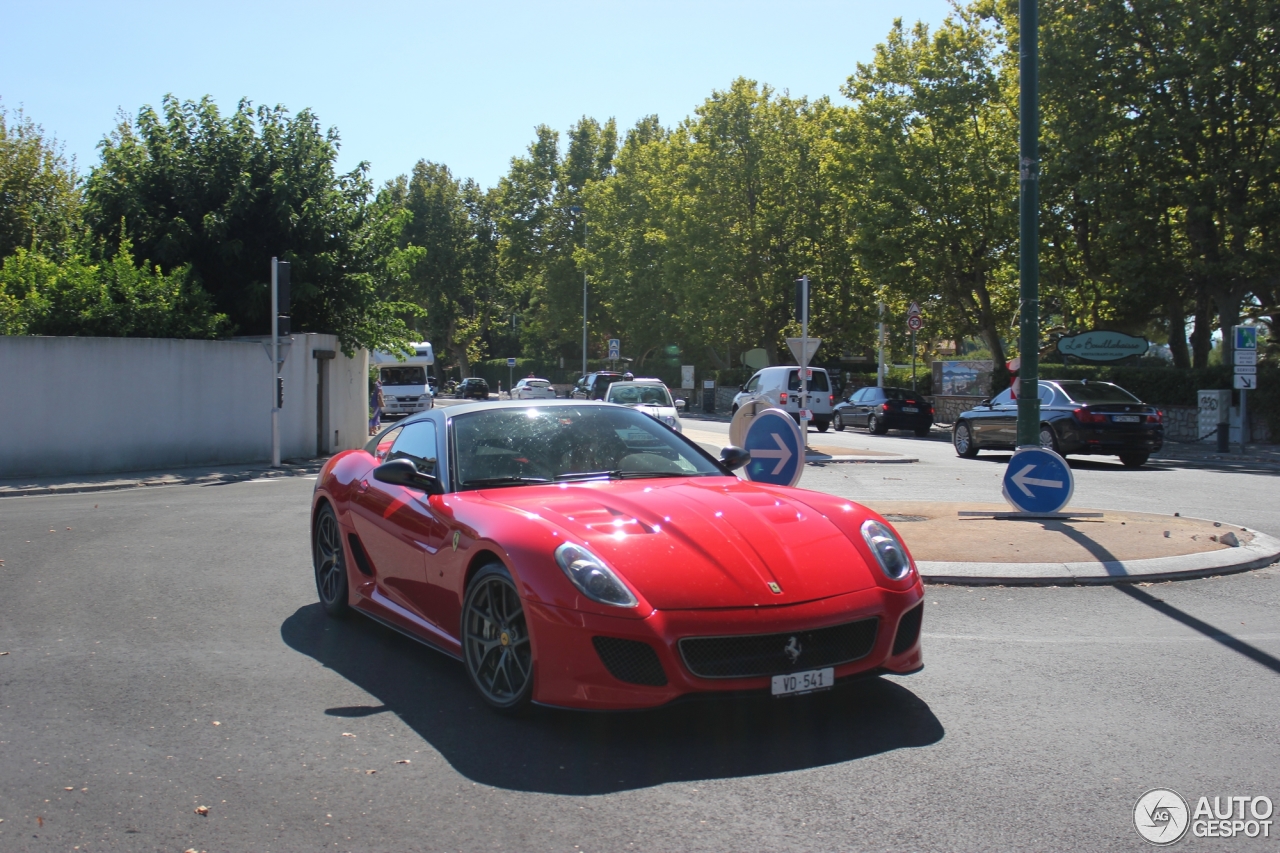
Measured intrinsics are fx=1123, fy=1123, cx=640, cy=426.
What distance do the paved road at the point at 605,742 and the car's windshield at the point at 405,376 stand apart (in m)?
32.7

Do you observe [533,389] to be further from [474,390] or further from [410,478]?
[410,478]

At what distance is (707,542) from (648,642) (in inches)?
22.9

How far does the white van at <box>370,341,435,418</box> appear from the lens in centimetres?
3853

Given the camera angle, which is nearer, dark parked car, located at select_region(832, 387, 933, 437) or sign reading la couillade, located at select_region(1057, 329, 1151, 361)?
sign reading la couillade, located at select_region(1057, 329, 1151, 361)

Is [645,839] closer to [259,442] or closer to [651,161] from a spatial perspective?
[259,442]

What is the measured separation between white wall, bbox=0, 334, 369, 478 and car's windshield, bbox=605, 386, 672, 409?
6251mm

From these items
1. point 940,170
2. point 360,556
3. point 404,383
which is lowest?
point 360,556

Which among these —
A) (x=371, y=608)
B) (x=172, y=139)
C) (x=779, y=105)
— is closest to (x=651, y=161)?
(x=779, y=105)

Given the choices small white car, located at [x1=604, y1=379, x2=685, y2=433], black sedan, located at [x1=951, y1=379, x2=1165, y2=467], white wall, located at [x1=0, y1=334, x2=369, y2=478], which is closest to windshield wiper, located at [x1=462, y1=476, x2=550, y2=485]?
black sedan, located at [x1=951, y1=379, x2=1165, y2=467]

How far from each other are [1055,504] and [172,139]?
1974 centimetres

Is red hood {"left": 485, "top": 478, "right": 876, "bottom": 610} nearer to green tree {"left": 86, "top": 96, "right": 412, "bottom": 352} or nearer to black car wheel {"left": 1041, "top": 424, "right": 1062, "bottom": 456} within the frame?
black car wheel {"left": 1041, "top": 424, "right": 1062, "bottom": 456}

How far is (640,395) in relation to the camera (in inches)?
975

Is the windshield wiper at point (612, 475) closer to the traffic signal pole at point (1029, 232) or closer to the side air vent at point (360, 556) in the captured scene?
the side air vent at point (360, 556)

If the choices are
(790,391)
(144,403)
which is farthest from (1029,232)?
(790,391)
